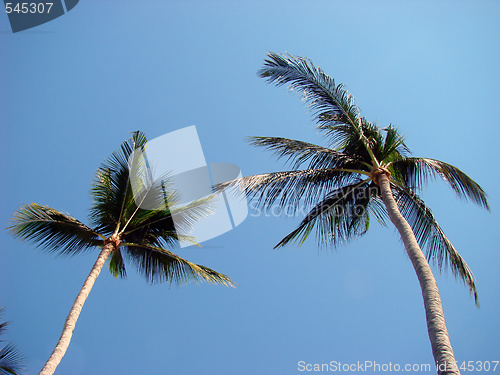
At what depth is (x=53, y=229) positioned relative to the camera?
8328mm

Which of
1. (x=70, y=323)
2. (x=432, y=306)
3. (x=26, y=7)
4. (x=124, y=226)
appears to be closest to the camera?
(x=432, y=306)

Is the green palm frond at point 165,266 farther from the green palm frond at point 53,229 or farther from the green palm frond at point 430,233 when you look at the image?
the green palm frond at point 430,233

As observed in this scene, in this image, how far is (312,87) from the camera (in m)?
8.49

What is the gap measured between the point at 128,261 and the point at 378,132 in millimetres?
6847

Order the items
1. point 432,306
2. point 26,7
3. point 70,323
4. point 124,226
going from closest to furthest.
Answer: point 432,306, point 70,323, point 124,226, point 26,7

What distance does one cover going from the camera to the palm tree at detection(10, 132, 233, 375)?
809 cm

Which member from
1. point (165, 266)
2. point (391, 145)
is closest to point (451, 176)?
point (391, 145)

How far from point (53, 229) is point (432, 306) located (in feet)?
26.0

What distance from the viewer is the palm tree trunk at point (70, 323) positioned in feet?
18.6

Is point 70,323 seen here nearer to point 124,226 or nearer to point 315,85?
point 124,226

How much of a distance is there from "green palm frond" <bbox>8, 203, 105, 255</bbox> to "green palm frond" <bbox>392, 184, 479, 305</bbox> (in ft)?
22.9

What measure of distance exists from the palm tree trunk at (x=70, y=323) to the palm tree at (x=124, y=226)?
31 millimetres

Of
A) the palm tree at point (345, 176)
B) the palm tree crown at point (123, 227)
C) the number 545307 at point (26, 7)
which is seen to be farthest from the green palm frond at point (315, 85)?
the number 545307 at point (26, 7)

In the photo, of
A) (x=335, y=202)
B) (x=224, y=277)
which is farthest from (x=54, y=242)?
(x=335, y=202)
